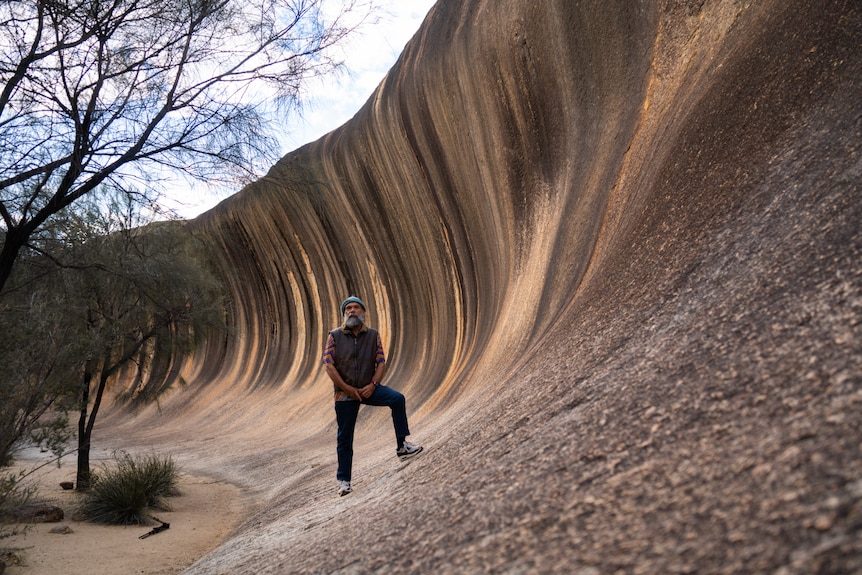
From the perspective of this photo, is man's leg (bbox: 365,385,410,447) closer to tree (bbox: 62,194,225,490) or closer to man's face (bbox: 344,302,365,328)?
man's face (bbox: 344,302,365,328)

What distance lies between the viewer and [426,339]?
1188 cm

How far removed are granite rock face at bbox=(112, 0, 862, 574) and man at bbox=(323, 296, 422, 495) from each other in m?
0.27

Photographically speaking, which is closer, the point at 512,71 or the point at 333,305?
the point at 512,71

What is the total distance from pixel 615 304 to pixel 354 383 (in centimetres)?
172

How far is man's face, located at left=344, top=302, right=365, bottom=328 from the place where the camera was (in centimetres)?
492

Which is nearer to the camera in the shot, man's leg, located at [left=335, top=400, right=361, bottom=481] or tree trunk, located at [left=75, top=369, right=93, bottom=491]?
man's leg, located at [left=335, top=400, right=361, bottom=481]

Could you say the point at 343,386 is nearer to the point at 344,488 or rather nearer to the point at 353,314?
the point at 353,314

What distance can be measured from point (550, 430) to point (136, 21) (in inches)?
209

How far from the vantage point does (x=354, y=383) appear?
4906mm

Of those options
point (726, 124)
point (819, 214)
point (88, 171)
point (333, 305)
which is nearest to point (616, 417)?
point (819, 214)

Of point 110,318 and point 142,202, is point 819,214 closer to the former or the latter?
point 142,202

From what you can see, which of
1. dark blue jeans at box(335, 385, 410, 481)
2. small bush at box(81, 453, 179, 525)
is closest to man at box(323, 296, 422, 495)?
dark blue jeans at box(335, 385, 410, 481)

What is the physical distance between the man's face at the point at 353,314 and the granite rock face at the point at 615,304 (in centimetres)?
94

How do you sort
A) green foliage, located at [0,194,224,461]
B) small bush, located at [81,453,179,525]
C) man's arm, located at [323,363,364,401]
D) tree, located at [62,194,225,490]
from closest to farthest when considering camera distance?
man's arm, located at [323,363,364,401] → green foliage, located at [0,194,224,461] → small bush, located at [81,453,179,525] → tree, located at [62,194,225,490]
